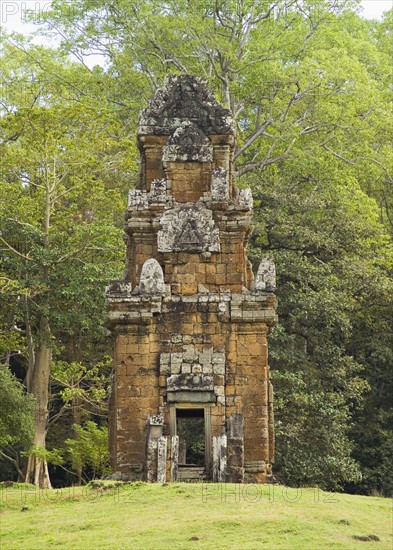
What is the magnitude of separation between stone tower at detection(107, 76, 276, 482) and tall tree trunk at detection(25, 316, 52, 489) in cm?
830

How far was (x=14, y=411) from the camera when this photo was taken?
23.6 metres

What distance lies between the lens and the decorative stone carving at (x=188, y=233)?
61.2 feet

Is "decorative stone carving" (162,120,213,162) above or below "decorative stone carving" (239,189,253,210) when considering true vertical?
above

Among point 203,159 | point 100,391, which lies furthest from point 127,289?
point 100,391

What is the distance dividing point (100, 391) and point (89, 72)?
1446 cm

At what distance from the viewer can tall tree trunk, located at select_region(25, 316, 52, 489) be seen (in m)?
26.9

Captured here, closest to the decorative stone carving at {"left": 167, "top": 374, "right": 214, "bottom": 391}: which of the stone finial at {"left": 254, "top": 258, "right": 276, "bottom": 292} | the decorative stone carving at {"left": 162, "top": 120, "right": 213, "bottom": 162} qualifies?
the stone finial at {"left": 254, "top": 258, "right": 276, "bottom": 292}

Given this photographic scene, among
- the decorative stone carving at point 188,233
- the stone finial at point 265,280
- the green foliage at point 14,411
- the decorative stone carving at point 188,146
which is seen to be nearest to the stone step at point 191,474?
the stone finial at point 265,280

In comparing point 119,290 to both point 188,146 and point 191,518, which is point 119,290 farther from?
point 191,518

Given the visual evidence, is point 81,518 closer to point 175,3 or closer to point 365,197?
point 365,197

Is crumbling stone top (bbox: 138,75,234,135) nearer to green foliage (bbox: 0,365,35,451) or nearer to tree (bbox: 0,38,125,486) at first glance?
green foliage (bbox: 0,365,35,451)

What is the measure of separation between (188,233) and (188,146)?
154 centimetres

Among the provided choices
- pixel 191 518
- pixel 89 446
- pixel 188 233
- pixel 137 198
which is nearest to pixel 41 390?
pixel 89 446

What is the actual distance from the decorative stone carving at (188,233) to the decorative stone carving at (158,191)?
1.24 feet
